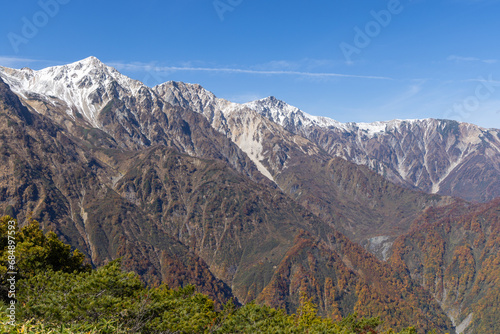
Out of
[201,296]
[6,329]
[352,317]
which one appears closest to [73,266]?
[201,296]

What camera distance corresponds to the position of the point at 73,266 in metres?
72.8

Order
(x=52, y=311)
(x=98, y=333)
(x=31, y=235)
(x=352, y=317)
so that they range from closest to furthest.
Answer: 1. (x=98, y=333)
2. (x=52, y=311)
3. (x=31, y=235)
4. (x=352, y=317)

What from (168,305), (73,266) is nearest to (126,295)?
(168,305)

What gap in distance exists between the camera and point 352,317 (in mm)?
83812

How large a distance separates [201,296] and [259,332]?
26.2 meters

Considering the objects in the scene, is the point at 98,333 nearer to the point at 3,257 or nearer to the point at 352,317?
the point at 3,257

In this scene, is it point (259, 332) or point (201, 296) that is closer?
point (259, 332)

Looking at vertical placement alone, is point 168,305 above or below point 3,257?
below

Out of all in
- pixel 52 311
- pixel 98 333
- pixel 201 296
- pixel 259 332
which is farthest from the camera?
pixel 201 296

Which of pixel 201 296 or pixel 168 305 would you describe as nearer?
pixel 168 305

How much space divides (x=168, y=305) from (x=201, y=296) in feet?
81.4

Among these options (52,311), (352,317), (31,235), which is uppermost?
(31,235)

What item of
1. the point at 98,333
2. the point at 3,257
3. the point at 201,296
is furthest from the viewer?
the point at 201,296

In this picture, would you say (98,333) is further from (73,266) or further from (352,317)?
(352,317)
